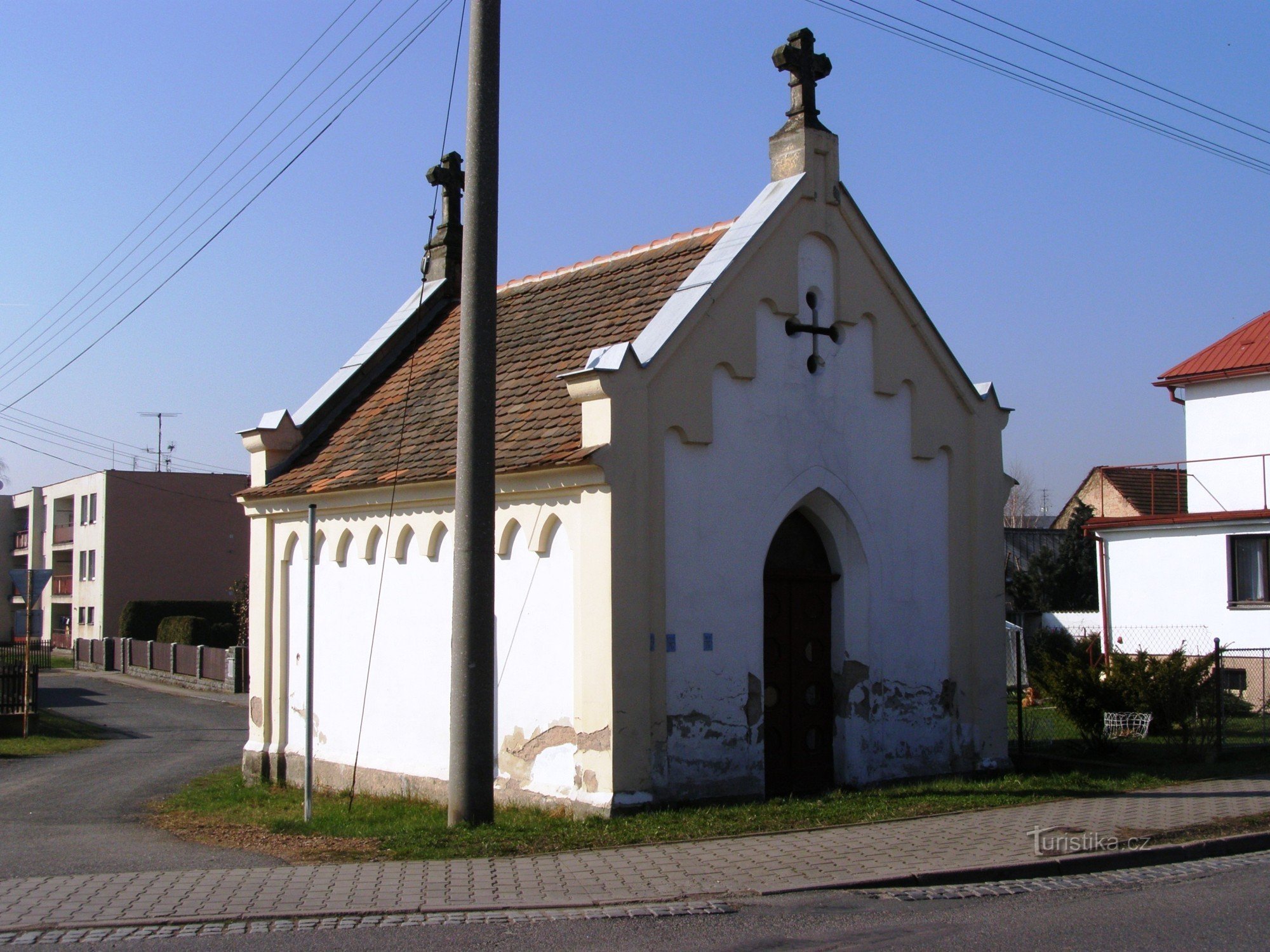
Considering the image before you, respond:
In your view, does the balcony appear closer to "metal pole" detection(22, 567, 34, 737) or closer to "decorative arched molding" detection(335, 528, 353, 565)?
"decorative arched molding" detection(335, 528, 353, 565)

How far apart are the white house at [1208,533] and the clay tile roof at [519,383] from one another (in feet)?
54.1

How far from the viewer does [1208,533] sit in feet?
87.4

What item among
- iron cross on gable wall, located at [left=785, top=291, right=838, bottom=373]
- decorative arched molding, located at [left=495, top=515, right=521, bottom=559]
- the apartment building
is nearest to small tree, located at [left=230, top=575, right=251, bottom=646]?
the apartment building

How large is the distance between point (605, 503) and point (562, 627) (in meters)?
1.33

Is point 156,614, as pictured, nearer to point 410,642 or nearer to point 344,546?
point 344,546

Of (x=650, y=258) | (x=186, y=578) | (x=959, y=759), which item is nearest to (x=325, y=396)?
(x=650, y=258)

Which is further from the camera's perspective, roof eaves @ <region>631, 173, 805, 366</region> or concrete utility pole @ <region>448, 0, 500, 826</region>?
roof eaves @ <region>631, 173, 805, 366</region>

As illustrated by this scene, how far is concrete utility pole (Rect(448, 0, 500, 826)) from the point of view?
415 inches

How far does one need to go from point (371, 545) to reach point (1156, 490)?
2766 centimetres

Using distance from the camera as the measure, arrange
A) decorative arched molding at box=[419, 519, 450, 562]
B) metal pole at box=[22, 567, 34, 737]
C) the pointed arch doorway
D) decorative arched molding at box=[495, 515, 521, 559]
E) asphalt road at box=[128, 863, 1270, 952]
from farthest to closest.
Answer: metal pole at box=[22, 567, 34, 737], decorative arched molding at box=[419, 519, 450, 562], the pointed arch doorway, decorative arched molding at box=[495, 515, 521, 559], asphalt road at box=[128, 863, 1270, 952]

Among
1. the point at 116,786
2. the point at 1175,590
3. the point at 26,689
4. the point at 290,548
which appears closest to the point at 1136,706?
the point at 290,548

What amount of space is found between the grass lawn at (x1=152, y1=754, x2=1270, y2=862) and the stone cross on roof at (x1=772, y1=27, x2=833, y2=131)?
7.18m

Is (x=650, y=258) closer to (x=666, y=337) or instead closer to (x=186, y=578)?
(x=666, y=337)

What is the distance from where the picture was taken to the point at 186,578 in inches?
2409
